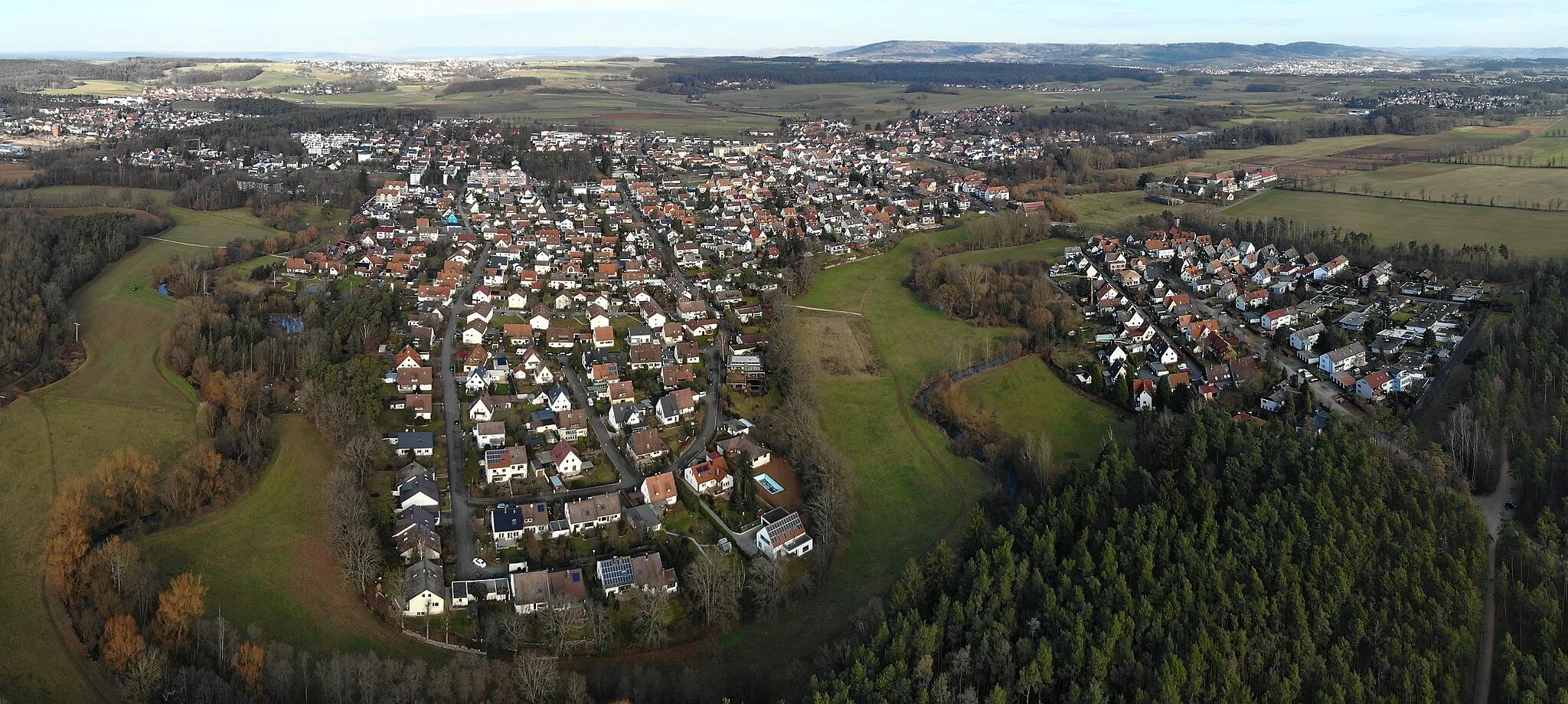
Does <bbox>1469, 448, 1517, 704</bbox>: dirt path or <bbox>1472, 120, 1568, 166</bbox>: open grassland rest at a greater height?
<bbox>1472, 120, 1568, 166</bbox>: open grassland

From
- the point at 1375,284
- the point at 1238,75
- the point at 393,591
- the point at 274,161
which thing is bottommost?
the point at 393,591

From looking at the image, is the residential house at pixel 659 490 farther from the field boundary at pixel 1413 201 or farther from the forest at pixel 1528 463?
the field boundary at pixel 1413 201

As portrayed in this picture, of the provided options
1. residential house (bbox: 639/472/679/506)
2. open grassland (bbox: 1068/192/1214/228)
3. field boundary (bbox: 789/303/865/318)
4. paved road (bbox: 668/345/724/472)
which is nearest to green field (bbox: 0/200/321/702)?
residential house (bbox: 639/472/679/506)

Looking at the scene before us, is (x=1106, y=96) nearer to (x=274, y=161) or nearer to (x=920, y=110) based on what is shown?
(x=920, y=110)

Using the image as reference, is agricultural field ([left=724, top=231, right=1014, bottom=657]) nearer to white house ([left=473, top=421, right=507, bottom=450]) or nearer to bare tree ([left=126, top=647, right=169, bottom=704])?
white house ([left=473, top=421, right=507, bottom=450])

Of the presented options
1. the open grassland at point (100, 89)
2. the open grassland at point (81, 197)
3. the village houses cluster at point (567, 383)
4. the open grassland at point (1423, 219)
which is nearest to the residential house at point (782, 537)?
the village houses cluster at point (567, 383)

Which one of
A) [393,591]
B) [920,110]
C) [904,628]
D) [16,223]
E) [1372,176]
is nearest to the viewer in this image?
[904,628]

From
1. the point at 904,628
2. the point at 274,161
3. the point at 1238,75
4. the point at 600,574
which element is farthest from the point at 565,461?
the point at 1238,75
